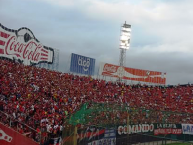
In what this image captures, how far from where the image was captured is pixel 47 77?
29.5 meters

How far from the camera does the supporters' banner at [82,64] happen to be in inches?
1475

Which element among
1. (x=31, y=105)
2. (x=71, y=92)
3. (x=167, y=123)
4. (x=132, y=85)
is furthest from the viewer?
(x=132, y=85)

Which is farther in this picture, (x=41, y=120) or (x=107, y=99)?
(x=107, y=99)

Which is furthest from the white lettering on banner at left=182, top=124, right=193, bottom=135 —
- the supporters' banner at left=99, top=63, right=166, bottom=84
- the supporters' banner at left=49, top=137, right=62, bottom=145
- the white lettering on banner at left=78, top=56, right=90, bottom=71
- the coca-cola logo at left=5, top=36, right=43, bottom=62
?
the supporters' banner at left=99, top=63, right=166, bottom=84

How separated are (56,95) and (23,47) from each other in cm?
802

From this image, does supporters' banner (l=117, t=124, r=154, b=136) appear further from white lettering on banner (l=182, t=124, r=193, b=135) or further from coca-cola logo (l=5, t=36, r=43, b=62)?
coca-cola logo (l=5, t=36, r=43, b=62)

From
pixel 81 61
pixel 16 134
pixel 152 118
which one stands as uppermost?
pixel 81 61

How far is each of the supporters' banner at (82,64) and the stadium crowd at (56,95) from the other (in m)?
2.04

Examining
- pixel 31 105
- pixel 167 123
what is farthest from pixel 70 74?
pixel 167 123

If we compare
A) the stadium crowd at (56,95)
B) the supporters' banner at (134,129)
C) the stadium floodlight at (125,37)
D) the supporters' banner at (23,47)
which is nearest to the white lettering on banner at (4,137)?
the stadium crowd at (56,95)

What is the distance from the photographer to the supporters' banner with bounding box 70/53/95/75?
123 ft

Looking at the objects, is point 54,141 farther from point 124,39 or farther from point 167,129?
point 124,39

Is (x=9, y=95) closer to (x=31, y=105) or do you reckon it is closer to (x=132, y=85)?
(x=31, y=105)

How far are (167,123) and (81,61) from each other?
21.8 metres
